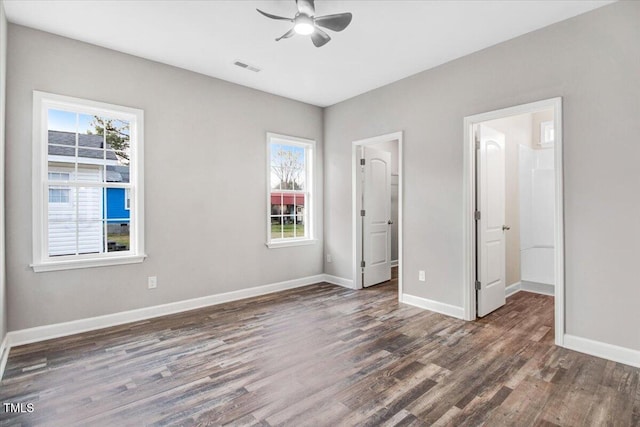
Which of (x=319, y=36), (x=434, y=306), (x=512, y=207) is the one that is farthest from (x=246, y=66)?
(x=512, y=207)

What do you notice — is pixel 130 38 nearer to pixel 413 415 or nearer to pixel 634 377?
pixel 413 415

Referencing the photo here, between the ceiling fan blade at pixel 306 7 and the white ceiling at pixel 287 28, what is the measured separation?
0.15 meters

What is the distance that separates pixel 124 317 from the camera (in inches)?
140

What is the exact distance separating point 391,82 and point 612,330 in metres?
3.55

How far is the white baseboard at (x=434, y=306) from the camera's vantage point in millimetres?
3718

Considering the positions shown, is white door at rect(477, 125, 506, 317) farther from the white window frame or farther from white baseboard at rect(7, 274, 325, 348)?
the white window frame

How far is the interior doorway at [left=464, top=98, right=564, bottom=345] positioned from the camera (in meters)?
3.04

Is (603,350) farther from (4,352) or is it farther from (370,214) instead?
(4,352)

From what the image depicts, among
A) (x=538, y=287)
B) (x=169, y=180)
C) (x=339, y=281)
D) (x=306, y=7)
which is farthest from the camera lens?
(x=339, y=281)

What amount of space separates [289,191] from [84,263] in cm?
283

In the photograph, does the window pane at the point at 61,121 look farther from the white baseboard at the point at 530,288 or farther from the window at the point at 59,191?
the white baseboard at the point at 530,288

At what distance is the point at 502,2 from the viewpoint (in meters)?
2.68

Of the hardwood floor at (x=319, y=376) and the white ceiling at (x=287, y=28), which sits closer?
the hardwood floor at (x=319, y=376)

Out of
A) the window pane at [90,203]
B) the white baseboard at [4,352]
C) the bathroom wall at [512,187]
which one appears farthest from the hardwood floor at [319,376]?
the window pane at [90,203]
